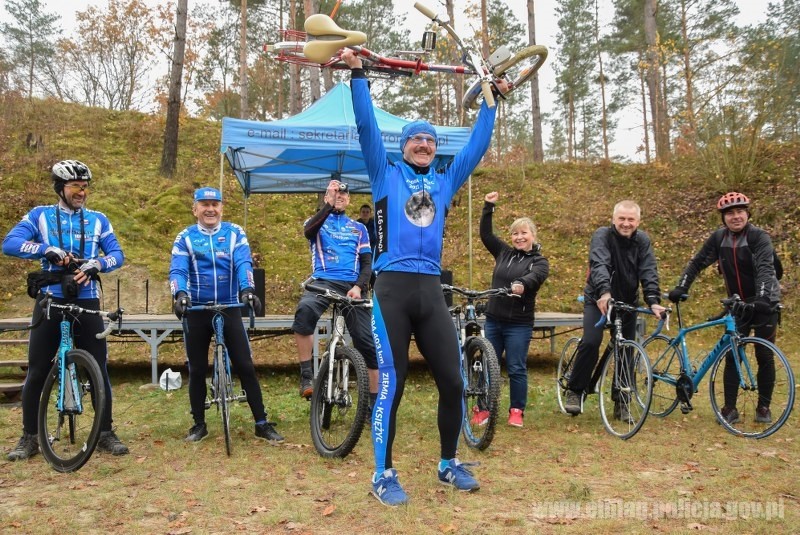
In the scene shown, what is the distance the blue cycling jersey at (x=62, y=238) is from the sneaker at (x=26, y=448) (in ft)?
3.39

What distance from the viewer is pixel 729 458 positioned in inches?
170

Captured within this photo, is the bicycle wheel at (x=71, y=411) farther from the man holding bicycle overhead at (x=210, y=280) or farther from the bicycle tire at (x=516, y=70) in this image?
the bicycle tire at (x=516, y=70)

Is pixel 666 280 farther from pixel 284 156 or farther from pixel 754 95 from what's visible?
pixel 284 156

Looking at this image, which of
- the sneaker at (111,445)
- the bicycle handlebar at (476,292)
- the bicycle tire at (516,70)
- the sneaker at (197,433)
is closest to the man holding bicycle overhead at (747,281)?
the bicycle handlebar at (476,292)

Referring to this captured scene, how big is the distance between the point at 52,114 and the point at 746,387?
65.1 feet

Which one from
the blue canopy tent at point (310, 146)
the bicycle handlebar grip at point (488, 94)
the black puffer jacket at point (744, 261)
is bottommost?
the black puffer jacket at point (744, 261)

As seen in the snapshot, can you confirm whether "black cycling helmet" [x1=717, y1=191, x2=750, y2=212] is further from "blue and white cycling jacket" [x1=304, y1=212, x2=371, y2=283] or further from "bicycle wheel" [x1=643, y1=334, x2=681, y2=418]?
"blue and white cycling jacket" [x1=304, y1=212, x2=371, y2=283]

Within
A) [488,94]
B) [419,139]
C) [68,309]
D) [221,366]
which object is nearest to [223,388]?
[221,366]

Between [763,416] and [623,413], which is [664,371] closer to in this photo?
[623,413]

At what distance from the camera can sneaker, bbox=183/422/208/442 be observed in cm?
476

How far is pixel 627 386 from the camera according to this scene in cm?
501

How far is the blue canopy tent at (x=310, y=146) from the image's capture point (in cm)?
800

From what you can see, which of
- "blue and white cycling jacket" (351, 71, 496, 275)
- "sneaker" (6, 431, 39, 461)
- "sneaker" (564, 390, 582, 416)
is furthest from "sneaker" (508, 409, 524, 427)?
"sneaker" (6, 431, 39, 461)

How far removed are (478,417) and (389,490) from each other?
4.63ft
